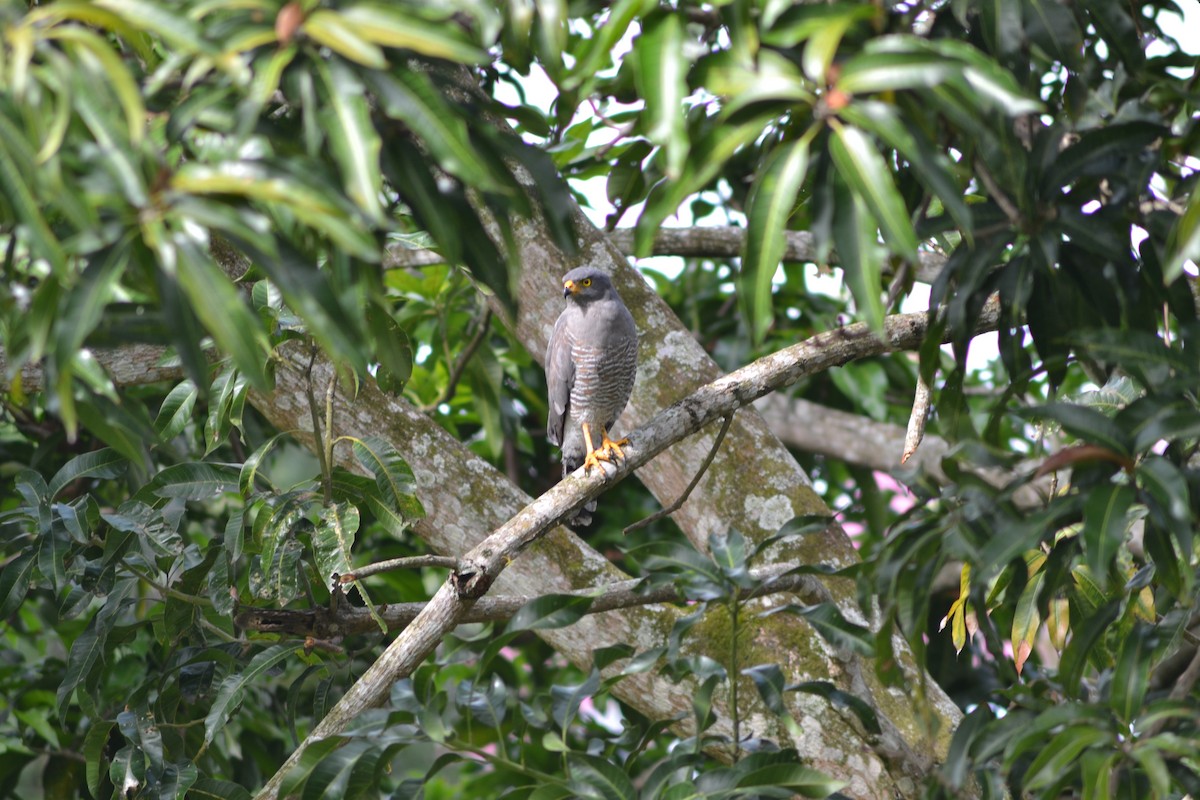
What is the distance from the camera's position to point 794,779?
175 centimetres

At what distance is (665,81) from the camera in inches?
52.1

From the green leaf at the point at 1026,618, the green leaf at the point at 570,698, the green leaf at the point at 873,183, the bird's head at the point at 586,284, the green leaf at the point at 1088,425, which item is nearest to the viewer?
the green leaf at the point at 873,183

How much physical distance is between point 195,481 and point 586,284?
4.70 feet

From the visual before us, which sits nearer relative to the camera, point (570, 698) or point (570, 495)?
point (570, 698)

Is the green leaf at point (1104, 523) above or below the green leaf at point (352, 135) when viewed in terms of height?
below

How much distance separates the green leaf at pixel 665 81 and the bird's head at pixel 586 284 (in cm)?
217

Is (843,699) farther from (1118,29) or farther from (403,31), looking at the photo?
(403,31)

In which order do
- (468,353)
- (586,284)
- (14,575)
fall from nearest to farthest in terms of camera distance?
(14,575) < (586,284) < (468,353)

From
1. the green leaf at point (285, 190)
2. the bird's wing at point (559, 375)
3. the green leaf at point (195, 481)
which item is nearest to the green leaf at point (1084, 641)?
the green leaf at point (285, 190)

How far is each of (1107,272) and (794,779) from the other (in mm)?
886

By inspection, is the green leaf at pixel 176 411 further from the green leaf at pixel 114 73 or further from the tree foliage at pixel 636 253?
the green leaf at pixel 114 73

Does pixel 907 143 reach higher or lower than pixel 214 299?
higher

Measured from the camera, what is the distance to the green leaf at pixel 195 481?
260 cm

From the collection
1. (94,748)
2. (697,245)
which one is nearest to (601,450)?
(697,245)
